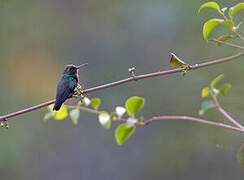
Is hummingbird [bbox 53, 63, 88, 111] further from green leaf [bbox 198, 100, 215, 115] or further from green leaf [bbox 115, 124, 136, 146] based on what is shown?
green leaf [bbox 198, 100, 215, 115]

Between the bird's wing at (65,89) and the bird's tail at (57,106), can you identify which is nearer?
the bird's tail at (57,106)

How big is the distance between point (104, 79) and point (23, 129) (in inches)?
67.9

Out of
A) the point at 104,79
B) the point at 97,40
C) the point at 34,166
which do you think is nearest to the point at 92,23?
the point at 97,40

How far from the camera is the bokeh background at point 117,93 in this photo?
6816mm

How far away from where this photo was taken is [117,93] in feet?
22.3

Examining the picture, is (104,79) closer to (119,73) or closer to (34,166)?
(119,73)

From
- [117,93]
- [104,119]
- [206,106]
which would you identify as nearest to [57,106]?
[104,119]

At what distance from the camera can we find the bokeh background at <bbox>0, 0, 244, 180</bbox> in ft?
22.4

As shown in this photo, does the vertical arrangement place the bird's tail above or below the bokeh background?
below

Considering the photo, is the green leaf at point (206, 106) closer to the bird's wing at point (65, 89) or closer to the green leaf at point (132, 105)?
the green leaf at point (132, 105)

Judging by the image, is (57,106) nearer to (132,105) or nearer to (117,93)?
(132,105)

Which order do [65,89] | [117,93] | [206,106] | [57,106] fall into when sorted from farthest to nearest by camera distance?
[117,93], [65,89], [57,106], [206,106]

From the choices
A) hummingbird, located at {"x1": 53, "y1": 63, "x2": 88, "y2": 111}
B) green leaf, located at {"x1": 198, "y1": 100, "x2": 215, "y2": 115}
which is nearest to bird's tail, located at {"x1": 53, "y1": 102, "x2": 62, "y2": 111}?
hummingbird, located at {"x1": 53, "y1": 63, "x2": 88, "y2": 111}

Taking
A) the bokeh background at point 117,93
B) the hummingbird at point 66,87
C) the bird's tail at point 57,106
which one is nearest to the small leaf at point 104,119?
the bird's tail at point 57,106
